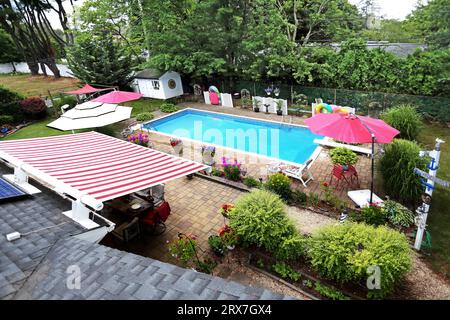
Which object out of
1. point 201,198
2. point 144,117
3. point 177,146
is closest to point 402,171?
point 201,198

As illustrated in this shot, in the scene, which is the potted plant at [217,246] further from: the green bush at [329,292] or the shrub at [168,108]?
the shrub at [168,108]

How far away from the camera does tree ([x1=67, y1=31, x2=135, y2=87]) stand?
27234 millimetres

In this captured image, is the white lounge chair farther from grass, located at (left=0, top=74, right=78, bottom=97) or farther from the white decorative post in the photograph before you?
grass, located at (left=0, top=74, right=78, bottom=97)

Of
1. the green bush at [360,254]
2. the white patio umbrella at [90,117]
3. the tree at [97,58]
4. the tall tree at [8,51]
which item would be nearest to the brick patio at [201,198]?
the green bush at [360,254]

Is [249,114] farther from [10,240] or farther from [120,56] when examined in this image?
[10,240]

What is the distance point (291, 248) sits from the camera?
8.00 metres

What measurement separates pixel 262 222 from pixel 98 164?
5.58 meters

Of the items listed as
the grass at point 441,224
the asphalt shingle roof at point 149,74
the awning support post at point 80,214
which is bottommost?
the grass at point 441,224

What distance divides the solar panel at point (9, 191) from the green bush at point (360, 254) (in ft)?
25.5

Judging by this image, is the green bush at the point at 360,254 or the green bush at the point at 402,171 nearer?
the green bush at the point at 360,254

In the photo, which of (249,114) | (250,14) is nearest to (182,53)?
(250,14)

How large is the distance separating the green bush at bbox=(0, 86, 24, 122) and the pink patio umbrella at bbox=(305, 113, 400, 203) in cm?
2624

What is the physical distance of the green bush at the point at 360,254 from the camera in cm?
666

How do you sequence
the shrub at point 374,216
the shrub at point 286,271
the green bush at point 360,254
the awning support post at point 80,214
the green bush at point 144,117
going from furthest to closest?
1. the green bush at point 144,117
2. the shrub at point 374,216
3. the shrub at point 286,271
4. the green bush at point 360,254
5. the awning support post at point 80,214
